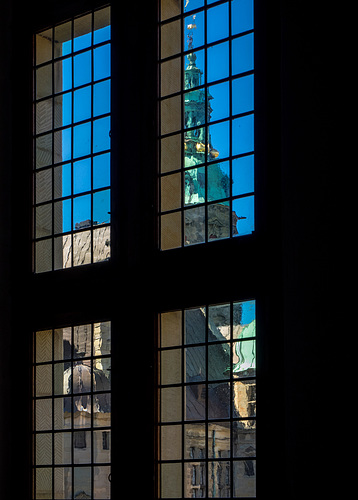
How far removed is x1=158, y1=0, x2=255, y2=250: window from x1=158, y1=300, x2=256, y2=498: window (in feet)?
1.95

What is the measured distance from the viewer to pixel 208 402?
5348 mm

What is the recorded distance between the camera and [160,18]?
611 cm

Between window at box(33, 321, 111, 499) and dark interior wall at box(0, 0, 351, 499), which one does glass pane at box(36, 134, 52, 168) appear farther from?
dark interior wall at box(0, 0, 351, 499)

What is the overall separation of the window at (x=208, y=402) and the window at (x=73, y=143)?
1.06 m

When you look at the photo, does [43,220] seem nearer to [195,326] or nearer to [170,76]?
[170,76]

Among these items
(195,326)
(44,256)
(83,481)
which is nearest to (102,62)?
(44,256)

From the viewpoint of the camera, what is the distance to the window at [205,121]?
5.47 meters

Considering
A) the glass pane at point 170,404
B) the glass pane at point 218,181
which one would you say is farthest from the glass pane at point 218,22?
the glass pane at point 170,404

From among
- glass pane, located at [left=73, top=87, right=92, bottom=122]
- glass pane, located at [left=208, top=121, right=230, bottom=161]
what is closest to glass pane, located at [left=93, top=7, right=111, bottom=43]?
glass pane, located at [left=73, top=87, right=92, bottom=122]

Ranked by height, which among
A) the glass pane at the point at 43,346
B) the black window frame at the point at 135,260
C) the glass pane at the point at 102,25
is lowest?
the glass pane at the point at 43,346

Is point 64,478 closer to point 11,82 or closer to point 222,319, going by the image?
point 222,319

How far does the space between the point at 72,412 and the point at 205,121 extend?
2320 millimetres

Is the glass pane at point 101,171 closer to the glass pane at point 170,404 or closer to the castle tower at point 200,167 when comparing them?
the castle tower at point 200,167
